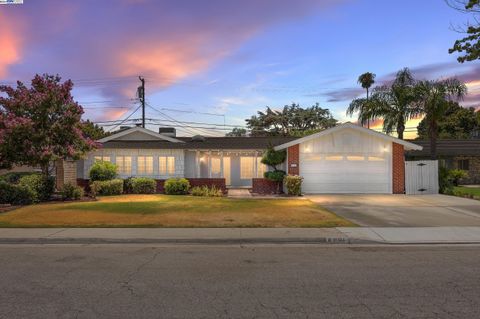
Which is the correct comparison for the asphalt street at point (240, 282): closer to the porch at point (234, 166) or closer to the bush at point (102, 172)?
the bush at point (102, 172)

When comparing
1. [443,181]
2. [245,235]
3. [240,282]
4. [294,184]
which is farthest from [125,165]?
[240,282]

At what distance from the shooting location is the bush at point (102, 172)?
23.8 m

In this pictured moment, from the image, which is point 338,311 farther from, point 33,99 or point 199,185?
point 199,185

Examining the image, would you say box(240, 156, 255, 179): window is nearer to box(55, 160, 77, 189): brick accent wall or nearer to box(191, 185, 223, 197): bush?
box(191, 185, 223, 197): bush

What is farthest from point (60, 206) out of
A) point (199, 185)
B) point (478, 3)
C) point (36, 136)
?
point (478, 3)

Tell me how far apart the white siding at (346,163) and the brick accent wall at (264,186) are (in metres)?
1.67

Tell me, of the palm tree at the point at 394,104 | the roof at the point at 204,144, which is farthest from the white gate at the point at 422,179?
the roof at the point at 204,144

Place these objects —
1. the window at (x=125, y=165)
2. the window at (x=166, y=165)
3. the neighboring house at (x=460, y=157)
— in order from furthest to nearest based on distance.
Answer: the neighboring house at (x=460, y=157) < the window at (x=166, y=165) < the window at (x=125, y=165)

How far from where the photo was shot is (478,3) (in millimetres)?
13633

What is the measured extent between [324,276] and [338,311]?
1897mm

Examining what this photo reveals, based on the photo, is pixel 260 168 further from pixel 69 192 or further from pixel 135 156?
pixel 69 192

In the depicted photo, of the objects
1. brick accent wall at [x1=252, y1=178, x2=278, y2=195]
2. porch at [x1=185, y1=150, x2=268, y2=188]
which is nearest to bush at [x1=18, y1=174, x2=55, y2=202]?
porch at [x1=185, y1=150, x2=268, y2=188]

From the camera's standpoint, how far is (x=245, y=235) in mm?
11242

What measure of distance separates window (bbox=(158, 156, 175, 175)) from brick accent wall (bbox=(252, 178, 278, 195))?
5.04 meters
